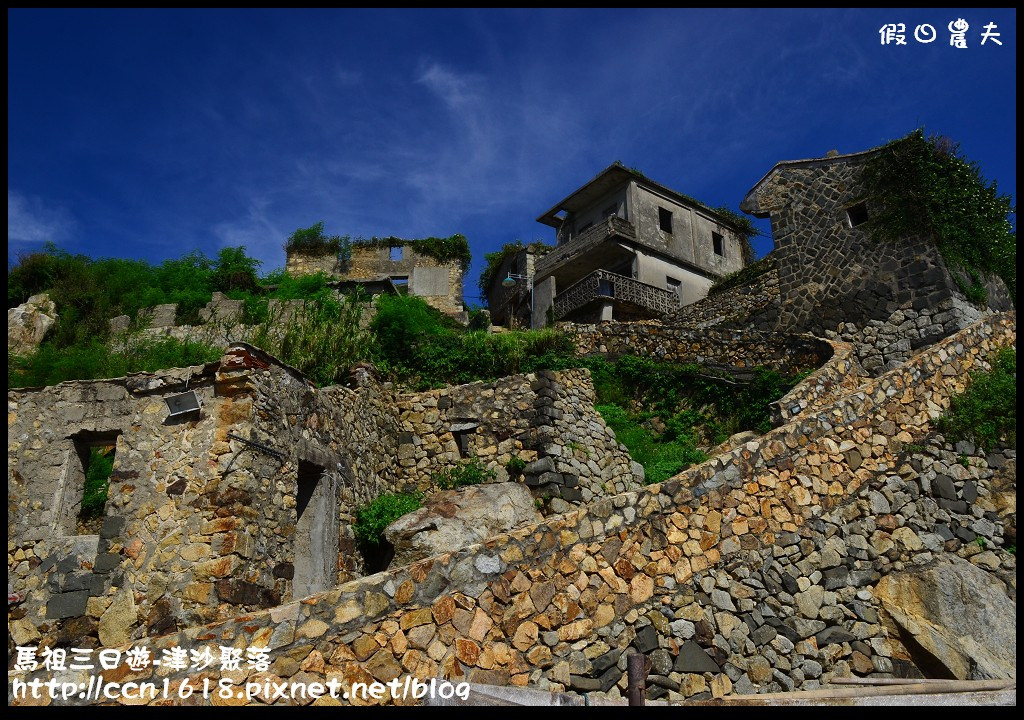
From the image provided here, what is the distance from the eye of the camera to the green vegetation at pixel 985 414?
9.29m

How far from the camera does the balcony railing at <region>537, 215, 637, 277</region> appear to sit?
87.1ft

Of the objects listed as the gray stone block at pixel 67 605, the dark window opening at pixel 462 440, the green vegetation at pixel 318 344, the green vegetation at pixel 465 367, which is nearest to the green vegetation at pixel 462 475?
the green vegetation at pixel 465 367

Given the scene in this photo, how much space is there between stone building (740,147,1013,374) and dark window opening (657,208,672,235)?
10.4m

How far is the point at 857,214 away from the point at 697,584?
12728 millimetres

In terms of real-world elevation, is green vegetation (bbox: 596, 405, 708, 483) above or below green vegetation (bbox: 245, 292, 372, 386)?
below

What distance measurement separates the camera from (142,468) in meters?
8.16

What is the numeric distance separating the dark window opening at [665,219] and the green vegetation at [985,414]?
19.2 meters

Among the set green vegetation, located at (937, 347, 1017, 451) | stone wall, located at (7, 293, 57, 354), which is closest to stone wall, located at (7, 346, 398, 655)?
green vegetation, located at (937, 347, 1017, 451)

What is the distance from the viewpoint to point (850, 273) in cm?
1599

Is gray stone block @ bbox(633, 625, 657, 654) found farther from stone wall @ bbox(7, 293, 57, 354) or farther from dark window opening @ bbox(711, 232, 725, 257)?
dark window opening @ bbox(711, 232, 725, 257)

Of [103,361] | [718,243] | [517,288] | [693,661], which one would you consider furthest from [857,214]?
[103,361]

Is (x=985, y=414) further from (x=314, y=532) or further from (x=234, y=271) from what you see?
(x=234, y=271)

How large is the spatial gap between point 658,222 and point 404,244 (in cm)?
1132

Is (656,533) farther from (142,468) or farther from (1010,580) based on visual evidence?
(142,468)
